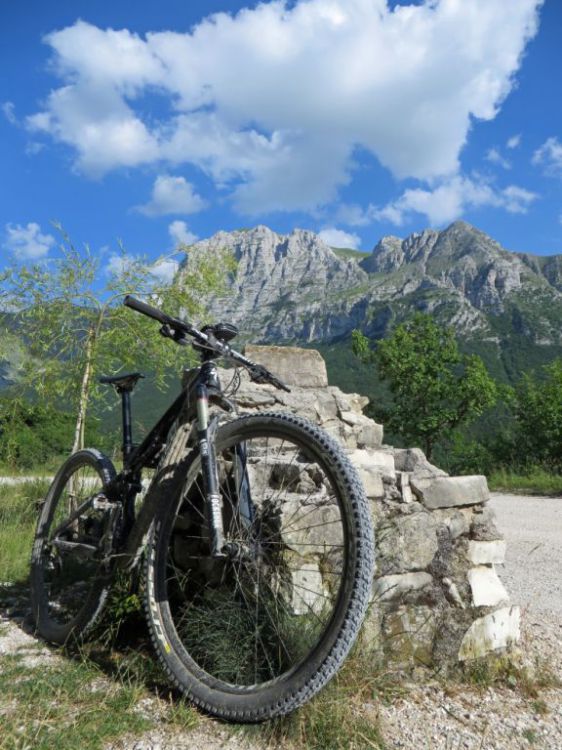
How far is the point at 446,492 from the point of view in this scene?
3.31 metres

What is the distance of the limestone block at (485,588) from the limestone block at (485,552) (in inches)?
1.5

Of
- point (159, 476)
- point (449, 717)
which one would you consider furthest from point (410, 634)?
point (159, 476)

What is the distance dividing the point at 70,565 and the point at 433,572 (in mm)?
2817

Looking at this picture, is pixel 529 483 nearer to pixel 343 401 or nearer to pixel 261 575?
pixel 343 401

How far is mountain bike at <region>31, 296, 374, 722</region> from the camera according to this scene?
235 centimetres

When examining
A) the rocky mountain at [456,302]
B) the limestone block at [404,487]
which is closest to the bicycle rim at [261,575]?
the limestone block at [404,487]

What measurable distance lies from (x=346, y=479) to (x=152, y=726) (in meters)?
1.25

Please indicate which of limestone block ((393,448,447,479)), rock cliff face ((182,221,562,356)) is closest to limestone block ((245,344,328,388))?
limestone block ((393,448,447,479))

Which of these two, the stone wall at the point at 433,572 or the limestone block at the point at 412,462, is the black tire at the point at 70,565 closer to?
the stone wall at the point at 433,572

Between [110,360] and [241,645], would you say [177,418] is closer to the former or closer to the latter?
[241,645]

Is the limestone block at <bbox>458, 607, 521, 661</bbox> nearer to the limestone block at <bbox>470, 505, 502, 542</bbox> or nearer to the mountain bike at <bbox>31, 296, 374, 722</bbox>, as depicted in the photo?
the limestone block at <bbox>470, 505, 502, 542</bbox>

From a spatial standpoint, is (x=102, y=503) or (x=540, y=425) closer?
(x=102, y=503)

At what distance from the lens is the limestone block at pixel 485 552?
10.6ft

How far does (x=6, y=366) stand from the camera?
7.64 metres
